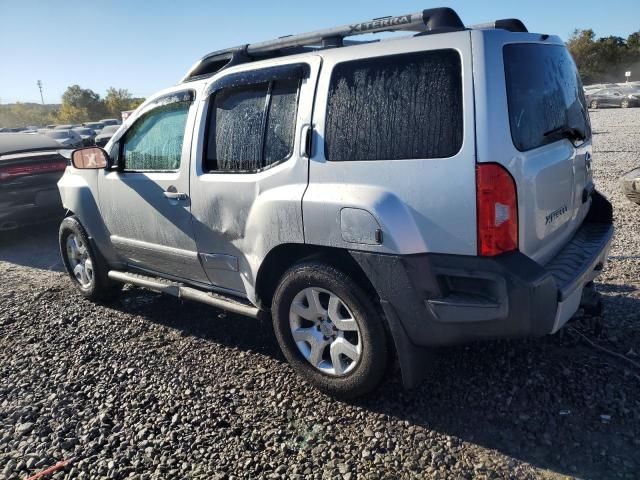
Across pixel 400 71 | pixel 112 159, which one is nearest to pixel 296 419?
pixel 400 71

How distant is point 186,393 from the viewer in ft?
10.6

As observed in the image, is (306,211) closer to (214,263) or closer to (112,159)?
(214,263)

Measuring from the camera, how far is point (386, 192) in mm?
2568

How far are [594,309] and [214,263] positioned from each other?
2506 millimetres

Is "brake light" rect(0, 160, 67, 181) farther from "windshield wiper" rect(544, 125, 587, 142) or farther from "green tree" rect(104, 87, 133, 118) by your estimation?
"green tree" rect(104, 87, 133, 118)

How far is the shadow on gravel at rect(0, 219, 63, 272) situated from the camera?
6.62 meters

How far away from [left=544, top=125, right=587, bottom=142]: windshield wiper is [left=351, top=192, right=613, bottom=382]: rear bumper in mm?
718

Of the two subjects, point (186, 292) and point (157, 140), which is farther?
point (157, 140)

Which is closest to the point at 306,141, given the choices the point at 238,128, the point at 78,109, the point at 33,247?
the point at 238,128

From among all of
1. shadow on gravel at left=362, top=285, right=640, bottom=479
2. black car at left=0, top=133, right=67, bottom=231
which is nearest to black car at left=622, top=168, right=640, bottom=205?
shadow on gravel at left=362, top=285, right=640, bottom=479

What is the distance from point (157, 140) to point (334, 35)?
1.64 meters

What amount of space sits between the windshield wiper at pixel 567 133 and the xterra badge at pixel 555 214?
1.32ft

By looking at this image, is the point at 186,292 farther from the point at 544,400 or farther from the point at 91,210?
the point at 544,400

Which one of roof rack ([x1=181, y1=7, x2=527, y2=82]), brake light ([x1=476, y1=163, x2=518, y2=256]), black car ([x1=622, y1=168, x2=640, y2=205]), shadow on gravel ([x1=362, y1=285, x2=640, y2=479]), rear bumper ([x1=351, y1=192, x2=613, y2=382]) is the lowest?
shadow on gravel ([x1=362, y1=285, x2=640, y2=479])
